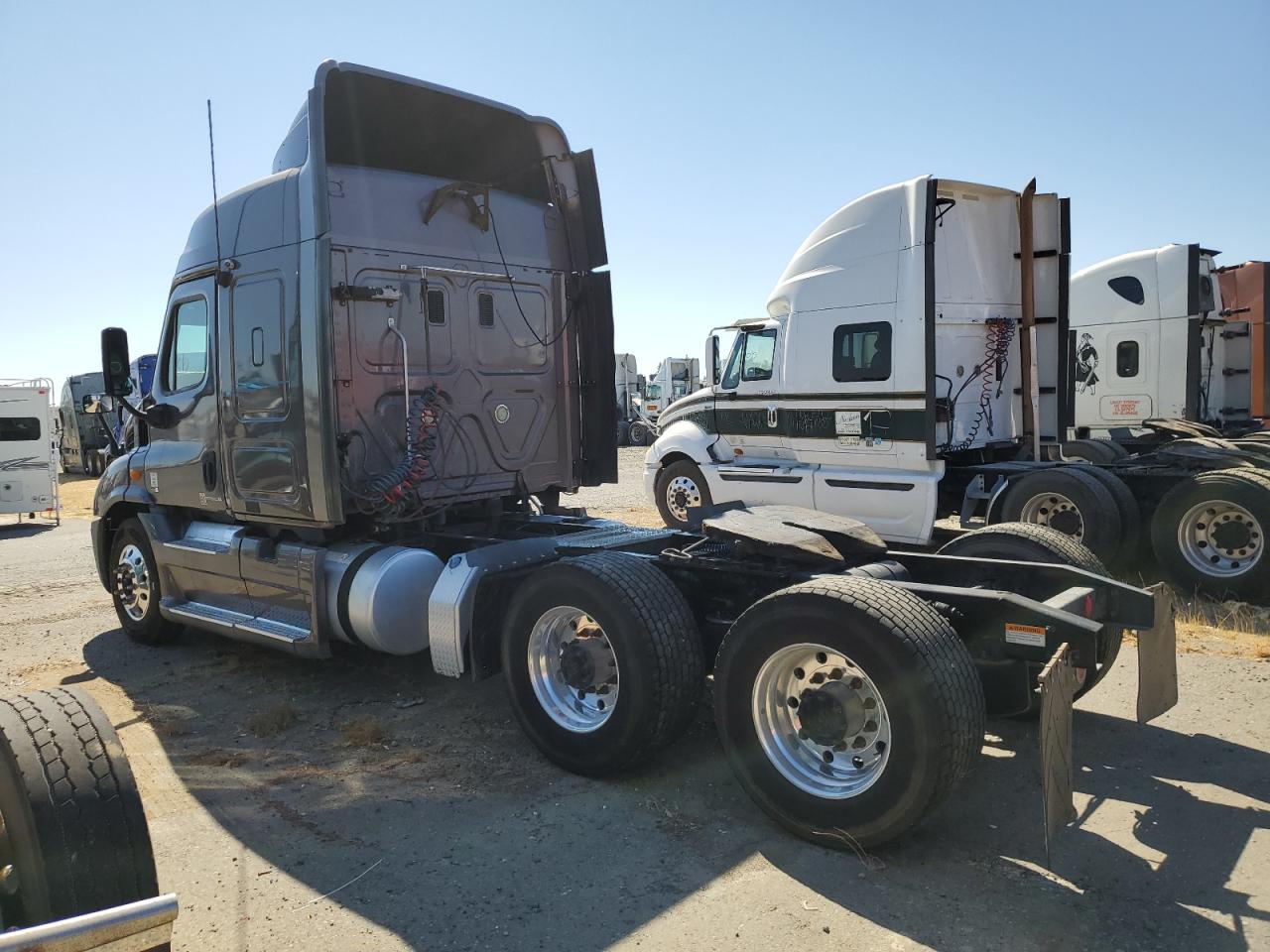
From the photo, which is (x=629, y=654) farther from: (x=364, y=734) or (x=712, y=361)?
(x=712, y=361)

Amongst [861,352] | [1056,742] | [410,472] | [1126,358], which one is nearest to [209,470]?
[410,472]

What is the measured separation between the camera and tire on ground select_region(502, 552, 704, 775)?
13.4 ft

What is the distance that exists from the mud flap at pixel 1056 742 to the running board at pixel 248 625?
407 centimetres

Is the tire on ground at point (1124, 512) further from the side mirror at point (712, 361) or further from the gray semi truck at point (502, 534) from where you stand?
the side mirror at point (712, 361)

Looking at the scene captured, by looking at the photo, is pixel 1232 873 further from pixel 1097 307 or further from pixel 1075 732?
pixel 1097 307

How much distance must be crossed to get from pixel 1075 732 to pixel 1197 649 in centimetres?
209

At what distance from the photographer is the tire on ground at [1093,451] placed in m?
9.96

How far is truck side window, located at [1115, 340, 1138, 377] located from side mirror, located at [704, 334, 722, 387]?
528 centimetres

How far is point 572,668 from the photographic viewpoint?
14.5ft

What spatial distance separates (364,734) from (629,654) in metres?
1.79

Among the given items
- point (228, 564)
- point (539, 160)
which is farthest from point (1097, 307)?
point (228, 564)

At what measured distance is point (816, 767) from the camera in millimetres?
3727

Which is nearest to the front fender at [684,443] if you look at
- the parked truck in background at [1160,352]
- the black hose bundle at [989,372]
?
the black hose bundle at [989,372]

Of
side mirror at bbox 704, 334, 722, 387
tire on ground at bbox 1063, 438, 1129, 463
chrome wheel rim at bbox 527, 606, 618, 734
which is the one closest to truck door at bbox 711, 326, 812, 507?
side mirror at bbox 704, 334, 722, 387
